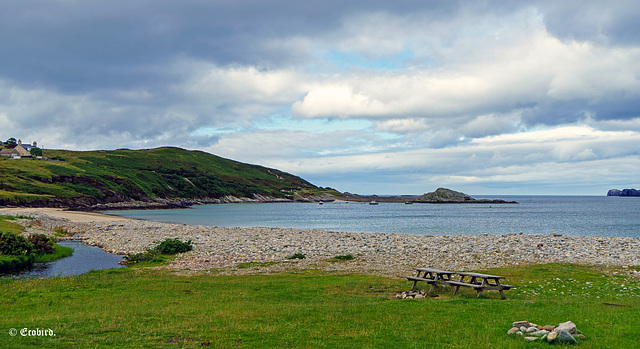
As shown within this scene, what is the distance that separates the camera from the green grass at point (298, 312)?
37.0 feet

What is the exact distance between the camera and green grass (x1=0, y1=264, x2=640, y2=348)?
11.3m

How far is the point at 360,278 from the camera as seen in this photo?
23750 millimetres

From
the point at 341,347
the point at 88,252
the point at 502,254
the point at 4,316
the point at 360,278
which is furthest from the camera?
the point at 88,252

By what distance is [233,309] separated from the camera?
15.6 metres

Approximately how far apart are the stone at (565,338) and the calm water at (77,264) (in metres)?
27.4

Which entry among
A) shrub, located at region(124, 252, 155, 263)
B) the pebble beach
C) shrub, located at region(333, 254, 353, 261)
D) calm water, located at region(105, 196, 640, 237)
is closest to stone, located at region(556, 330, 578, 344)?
the pebble beach

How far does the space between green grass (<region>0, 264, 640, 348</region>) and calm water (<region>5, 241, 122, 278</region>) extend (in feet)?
24.4

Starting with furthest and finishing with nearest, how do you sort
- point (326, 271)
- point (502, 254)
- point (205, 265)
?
point (502, 254), point (205, 265), point (326, 271)

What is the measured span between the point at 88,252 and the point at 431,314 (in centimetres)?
3706

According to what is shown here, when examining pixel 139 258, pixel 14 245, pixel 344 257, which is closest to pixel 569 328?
pixel 344 257

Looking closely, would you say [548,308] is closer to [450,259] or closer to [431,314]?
[431,314]

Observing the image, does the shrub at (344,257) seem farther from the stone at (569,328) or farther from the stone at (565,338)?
the stone at (565,338)

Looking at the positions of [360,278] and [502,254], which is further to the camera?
[502,254]

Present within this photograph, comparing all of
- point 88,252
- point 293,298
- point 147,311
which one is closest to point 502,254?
point 293,298
